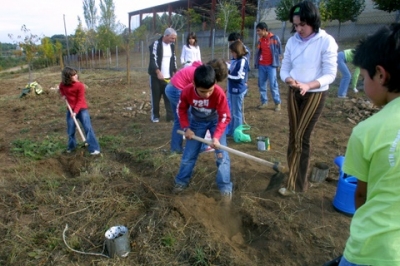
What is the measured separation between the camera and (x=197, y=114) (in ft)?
10.6

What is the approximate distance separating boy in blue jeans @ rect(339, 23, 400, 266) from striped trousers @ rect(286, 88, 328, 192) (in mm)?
1662

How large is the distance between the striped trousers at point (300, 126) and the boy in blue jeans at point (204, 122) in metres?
0.63

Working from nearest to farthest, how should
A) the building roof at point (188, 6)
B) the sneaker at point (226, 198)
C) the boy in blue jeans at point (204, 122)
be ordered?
the boy in blue jeans at point (204, 122), the sneaker at point (226, 198), the building roof at point (188, 6)

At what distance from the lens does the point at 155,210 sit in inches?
115

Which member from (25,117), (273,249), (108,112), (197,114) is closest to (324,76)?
(197,114)

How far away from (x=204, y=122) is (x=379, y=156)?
2280 millimetres

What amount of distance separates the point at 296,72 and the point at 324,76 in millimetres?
253

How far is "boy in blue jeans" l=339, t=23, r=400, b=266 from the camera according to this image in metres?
1.06

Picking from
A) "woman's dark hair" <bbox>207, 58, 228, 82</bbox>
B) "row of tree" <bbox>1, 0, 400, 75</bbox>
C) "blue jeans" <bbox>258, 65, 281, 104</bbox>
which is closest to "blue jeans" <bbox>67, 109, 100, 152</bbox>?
"woman's dark hair" <bbox>207, 58, 228, 82</bbox>

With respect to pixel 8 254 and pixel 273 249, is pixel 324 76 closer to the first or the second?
pixel 273 249

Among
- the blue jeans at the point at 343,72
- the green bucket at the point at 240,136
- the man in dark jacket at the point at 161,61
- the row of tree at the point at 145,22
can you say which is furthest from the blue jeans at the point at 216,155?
the row of tree at the point at 145,22

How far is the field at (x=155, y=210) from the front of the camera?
2.50m

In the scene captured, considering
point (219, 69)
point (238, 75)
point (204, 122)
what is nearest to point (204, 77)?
point (204, 122)

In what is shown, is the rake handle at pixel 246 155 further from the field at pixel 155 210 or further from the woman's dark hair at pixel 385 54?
the woman's dark hair at pixel 385 54
